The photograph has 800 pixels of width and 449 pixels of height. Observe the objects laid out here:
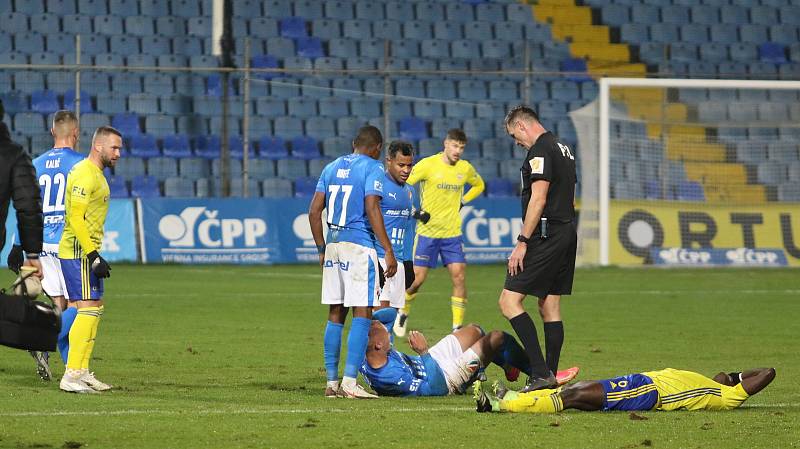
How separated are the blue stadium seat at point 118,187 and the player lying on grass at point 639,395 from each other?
60.3 ft

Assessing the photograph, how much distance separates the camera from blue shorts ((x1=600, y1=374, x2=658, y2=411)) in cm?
870

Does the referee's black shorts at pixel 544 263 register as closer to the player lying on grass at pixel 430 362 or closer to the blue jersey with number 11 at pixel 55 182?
the player lying on grass at pixel 430 362

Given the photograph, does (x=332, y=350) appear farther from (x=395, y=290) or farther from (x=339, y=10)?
(x=339, y=10)

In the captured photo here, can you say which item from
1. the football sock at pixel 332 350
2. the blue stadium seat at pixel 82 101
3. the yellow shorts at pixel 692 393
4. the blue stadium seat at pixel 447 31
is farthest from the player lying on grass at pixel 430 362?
the blue stadium seat at pixel 447 31

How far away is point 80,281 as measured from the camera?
1009 centimetres

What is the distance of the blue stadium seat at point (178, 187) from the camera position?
86.7ft

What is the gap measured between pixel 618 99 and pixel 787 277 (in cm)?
509

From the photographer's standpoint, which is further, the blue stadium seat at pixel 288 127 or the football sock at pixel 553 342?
the blue stadium seat at pixel 288 127

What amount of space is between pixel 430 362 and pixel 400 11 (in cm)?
2372

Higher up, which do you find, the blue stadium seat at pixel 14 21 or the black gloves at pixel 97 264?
the blue stadium seat at pixel 14 21

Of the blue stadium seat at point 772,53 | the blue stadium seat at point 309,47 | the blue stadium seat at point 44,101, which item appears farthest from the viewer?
the blue stadium seat at point 772,53

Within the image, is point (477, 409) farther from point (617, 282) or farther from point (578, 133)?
point (578, 133)

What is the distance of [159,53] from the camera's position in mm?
29484

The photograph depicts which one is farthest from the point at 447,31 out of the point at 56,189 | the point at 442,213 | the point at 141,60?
the point at 56,189
